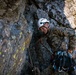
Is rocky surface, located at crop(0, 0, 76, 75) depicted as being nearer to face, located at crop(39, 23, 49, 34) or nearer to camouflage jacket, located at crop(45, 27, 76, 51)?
camouflage jacket, located at crop(45, 27, 76, 51)

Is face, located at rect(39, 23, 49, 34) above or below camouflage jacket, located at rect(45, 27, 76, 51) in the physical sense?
above

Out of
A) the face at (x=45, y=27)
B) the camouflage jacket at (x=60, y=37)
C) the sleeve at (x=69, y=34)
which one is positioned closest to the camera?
the sleeve at (x=69, y=34)

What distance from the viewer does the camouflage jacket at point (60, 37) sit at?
8844 mm

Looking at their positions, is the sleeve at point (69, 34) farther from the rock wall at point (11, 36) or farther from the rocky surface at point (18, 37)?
the rock wall at point (11, 36)

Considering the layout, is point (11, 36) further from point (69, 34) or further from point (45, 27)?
point (69, 34)

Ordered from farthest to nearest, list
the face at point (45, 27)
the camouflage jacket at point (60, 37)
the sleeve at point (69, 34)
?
the face at point (45, 27) → the camouflage jacket at point (60, 37) → the sleeve at point (69, 34)

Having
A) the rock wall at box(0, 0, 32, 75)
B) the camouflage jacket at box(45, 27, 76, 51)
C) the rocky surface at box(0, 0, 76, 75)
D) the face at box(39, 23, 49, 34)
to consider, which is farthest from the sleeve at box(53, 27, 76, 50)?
the rock wall at box(0, 0, 32, 75)

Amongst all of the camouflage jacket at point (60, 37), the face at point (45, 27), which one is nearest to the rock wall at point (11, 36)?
the face at point (45, 27)

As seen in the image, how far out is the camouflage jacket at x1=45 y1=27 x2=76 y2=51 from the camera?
8844 mm

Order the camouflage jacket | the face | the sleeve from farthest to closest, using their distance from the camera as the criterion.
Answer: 1. the face
2. the camouflage jacket
3. the sleeve

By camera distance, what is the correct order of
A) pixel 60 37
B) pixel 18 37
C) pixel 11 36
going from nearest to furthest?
pixel 11 36
pixel 18 37
pixel 60 37

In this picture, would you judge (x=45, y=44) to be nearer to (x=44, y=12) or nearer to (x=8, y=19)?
(x=44, y=12)

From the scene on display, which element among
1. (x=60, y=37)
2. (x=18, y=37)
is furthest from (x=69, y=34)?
(x=18, y=37)

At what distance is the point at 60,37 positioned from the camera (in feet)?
31.9
